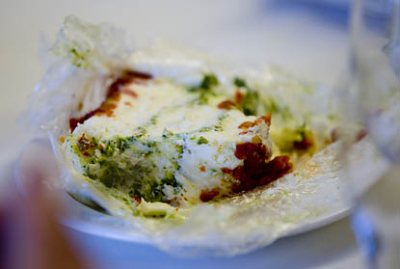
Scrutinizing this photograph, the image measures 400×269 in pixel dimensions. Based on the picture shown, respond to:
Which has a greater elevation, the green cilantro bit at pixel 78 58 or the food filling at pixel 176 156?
the green cilantro bit at pixel 78 58

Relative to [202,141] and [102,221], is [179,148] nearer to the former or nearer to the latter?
[202,141]

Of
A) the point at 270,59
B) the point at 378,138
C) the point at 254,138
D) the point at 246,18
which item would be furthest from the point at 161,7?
the point at 378,138

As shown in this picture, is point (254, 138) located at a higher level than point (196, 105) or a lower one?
lower

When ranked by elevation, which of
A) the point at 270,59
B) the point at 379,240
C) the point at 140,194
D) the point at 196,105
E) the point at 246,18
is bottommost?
the point at 379,240

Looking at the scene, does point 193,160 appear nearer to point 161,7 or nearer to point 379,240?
point 379,240

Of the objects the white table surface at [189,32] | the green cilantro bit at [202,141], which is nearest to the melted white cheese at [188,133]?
the green cilantro bit at [202,141]

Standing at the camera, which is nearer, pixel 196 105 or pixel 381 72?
pixel 381 72

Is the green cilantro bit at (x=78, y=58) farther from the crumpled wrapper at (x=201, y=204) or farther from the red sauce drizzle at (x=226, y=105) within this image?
the red sauce drizzle at (x=226, y=105)
